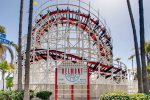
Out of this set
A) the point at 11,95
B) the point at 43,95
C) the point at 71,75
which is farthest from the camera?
the point at 43,95

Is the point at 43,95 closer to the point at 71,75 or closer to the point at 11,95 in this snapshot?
the point at 11,95

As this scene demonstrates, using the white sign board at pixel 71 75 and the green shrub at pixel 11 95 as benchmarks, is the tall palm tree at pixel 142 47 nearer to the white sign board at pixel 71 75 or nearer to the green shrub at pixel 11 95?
the white sign board at pixel 71 75

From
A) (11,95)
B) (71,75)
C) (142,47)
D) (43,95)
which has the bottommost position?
(43,95)

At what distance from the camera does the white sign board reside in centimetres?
1898

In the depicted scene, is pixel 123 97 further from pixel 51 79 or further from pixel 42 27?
pixel 42 27

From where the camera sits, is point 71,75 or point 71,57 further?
point 71,57

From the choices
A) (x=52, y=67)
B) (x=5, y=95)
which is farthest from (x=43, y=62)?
(x=5, y=95)

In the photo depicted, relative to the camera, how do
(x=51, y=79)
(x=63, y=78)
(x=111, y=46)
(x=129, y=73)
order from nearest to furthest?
(x=63, y=78), (x=51, y=79), (x=129, y=73), (x=111, y=46)

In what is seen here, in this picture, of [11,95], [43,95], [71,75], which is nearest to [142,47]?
[71,75]

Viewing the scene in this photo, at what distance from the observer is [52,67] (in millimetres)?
26531

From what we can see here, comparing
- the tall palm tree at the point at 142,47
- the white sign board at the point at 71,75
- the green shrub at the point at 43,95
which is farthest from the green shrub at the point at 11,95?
the tall palm tree at the point at 142,47

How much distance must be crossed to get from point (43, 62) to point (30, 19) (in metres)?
8.96

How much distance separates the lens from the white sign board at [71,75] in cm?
1898

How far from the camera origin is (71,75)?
19062mm
